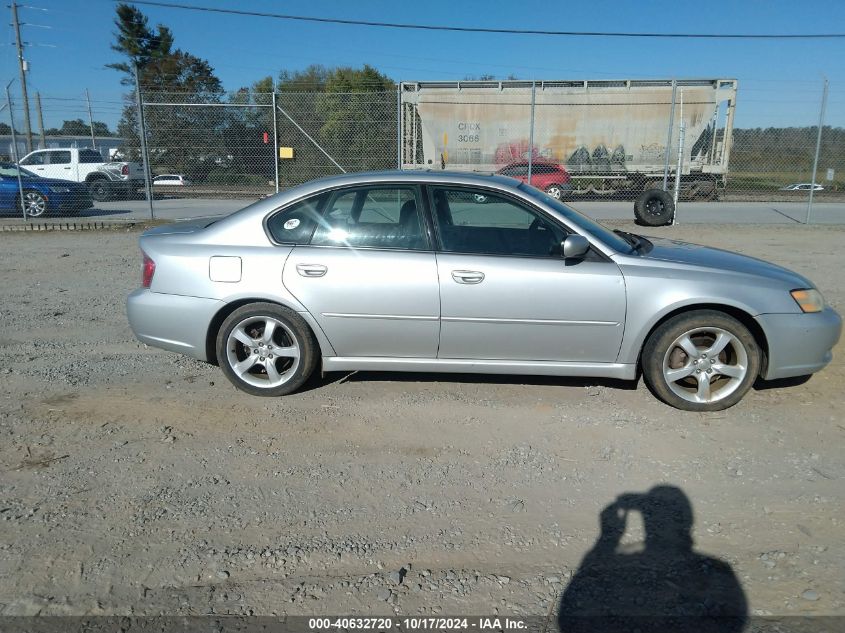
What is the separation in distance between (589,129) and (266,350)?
20.6 m

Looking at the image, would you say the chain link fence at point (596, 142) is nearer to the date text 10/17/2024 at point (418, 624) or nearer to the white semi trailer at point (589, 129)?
the white semi trailer at point (589, 129)

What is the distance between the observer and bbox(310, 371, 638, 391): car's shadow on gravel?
494 centimetres

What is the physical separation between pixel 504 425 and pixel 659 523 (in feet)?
4.18

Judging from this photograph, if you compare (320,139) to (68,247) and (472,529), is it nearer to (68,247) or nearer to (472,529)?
(68,247)

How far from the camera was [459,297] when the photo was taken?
14.3 feet

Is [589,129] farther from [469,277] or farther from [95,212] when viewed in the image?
[469,277]

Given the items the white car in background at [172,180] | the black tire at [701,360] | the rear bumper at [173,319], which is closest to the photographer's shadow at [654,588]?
the black tire at [701,360]

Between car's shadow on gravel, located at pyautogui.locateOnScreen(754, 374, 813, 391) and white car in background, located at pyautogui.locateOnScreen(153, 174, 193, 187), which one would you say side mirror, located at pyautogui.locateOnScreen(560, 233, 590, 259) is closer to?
car's shadow on gravel, located at pyautogui.locateOnScreen(754, 374, 813, 391)

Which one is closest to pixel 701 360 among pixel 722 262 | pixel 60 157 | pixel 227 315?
pixel 722 262

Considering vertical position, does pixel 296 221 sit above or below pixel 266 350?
A: above

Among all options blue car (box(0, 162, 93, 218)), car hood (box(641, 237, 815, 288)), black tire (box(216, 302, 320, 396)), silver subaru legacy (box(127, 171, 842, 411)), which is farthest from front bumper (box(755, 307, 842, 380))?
blue car (box(0, 162, 93, 218))

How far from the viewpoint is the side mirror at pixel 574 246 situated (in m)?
4.20

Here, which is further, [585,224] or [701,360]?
[585,224]

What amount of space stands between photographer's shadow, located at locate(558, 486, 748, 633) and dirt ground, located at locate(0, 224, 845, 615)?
0.05m
